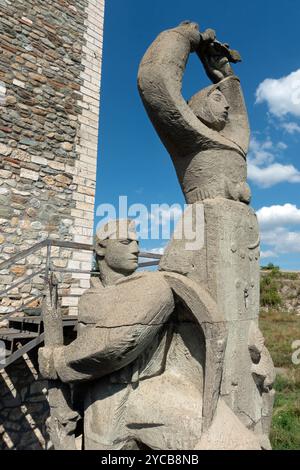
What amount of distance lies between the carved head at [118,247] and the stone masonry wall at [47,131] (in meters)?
5.04

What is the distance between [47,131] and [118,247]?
6.48 meters

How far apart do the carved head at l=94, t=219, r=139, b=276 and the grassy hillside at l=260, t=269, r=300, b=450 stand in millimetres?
4293

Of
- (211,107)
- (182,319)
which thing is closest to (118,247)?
(182,319)

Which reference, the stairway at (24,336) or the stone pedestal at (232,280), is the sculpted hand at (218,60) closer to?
the stone pedestal at (232,280)

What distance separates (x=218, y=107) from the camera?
212 cm

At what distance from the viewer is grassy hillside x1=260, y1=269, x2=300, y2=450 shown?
5523mm

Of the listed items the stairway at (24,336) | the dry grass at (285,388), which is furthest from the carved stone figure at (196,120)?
the dry grass at (285,388)


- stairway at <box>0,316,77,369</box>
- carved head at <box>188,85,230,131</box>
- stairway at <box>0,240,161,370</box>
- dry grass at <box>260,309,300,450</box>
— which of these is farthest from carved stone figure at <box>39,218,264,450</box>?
dry grass at <box>260,309,300,450</box>

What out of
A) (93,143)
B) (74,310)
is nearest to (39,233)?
(74,310)

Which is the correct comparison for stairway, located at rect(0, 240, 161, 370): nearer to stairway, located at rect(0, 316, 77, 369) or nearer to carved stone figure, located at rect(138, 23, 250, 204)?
stairway, located at rect(0, 316, 77, 369)

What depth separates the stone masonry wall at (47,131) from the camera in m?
7.09

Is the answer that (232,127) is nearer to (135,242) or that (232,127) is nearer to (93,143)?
(135,242)

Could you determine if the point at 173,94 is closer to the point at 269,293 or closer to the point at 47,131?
the point at 47,131

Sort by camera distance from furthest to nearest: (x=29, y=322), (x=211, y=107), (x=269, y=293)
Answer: (x=269, y=293) → (x=29, y=322) → (x=211, y=107)
